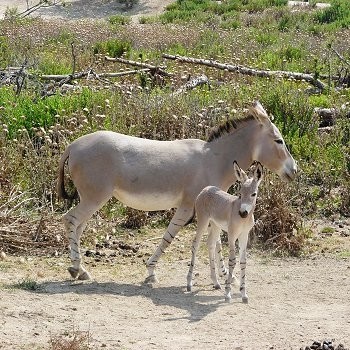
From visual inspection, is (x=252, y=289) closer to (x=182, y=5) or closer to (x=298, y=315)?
(x=298, y=315)

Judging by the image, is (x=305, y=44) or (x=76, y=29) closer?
(x=305, y=44)

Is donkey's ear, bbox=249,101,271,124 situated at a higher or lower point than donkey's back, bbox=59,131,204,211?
higher

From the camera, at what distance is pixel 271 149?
8.86 m

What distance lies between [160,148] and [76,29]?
17.7 meters

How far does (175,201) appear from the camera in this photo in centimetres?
868

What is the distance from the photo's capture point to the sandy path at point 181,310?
6828 mm

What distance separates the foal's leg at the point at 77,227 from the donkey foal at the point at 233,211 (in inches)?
41.4

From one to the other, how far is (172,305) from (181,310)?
0.57ft

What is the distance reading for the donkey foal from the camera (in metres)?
7.79

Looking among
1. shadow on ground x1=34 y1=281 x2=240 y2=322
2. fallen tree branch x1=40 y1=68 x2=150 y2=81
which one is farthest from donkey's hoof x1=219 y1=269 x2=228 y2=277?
fallen tree branch x1=40 y1=68 x2=150 y2=81

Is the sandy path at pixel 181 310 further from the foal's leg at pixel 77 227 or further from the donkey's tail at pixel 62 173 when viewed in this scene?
the donkey's tail at pixel 62 173

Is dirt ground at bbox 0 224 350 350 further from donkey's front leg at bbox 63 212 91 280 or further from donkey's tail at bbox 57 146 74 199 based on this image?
donkey's tail at bbox 57 146 74 199

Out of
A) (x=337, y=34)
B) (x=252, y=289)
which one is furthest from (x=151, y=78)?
(x=337, y=34)

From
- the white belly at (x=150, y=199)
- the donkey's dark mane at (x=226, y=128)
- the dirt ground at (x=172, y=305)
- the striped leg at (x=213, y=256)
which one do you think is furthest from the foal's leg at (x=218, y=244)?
the donkey's dark mane at (x=226, y=128)
